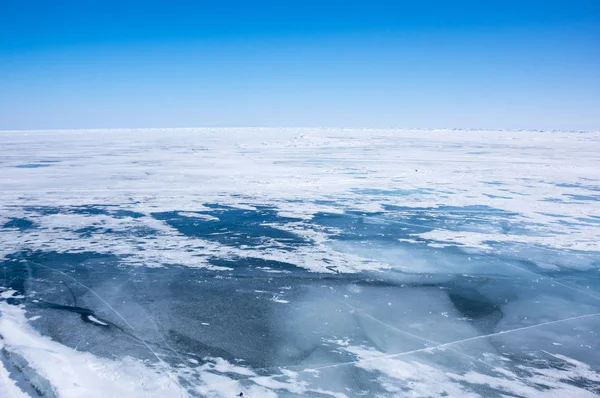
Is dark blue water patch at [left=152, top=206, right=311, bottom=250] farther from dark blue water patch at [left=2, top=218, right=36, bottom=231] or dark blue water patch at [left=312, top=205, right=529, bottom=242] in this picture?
dark blue water patch at [left=2, top=218, right=36, bottom=231]

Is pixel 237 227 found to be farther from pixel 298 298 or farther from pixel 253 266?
pixel 298 298

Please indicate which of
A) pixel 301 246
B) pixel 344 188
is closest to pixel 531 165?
pixel 344 188

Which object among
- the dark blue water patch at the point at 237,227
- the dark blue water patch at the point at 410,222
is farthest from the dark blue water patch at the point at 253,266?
the dark blue water patch at the point at 410,222

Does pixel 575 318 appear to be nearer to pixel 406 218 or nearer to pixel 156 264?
pixel 406 218

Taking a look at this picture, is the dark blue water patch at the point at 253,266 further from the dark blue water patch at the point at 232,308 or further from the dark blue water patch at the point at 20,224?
the dark blue water patch at the point at 20,224

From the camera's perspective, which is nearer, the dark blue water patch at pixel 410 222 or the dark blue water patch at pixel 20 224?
the dark blue water patch at pixel 410 222

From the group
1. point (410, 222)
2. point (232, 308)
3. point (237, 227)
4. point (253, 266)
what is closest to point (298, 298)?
point (232, 308)

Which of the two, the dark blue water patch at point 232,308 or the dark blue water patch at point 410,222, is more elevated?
the dark blue water patch at point 410,222
